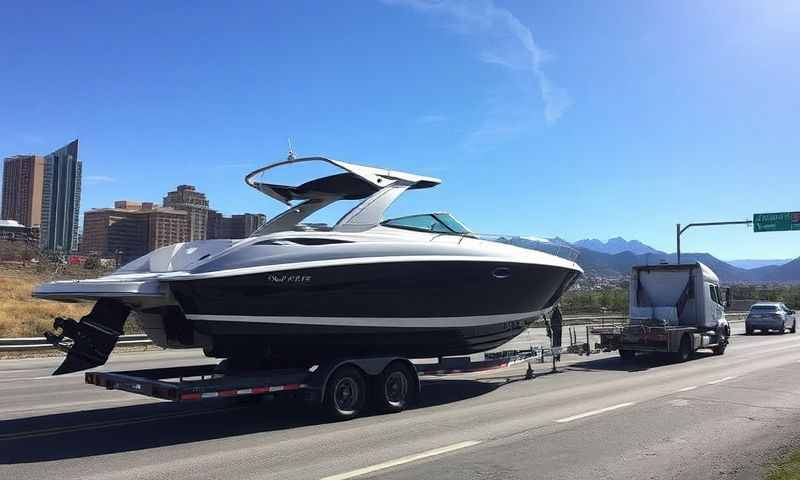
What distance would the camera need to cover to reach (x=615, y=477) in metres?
6.34

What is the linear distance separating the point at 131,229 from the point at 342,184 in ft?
125

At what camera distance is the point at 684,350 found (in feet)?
58.2

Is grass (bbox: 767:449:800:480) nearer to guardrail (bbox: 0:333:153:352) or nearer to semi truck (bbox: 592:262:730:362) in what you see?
semi truck (bbox: 592:262:730:362)

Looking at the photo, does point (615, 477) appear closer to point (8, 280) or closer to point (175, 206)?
point (175, 206)

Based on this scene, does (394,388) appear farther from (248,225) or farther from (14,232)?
(14,232)

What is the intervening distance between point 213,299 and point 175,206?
76.1 feet

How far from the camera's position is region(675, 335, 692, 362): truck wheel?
693 inches

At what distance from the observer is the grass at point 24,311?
24.1 m

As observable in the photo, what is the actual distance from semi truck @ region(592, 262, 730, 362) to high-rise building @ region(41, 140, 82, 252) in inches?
3639

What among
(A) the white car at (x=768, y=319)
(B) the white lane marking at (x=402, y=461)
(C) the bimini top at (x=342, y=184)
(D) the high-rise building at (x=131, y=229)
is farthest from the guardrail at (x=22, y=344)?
(A) the white car at (x=768, y=319)

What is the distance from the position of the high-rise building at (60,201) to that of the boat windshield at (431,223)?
314ft

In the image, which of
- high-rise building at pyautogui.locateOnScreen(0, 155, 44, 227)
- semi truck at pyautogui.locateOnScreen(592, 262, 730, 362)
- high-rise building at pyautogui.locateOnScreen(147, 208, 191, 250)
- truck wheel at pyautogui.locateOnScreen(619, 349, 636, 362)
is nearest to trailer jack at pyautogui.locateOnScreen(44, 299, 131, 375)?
semi truck at pyautogui.locateOnScreen(592, 262, 730, 362)

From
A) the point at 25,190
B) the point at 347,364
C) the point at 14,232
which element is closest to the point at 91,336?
the point at 347,364

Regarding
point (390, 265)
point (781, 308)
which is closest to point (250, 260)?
point (390, 265)
